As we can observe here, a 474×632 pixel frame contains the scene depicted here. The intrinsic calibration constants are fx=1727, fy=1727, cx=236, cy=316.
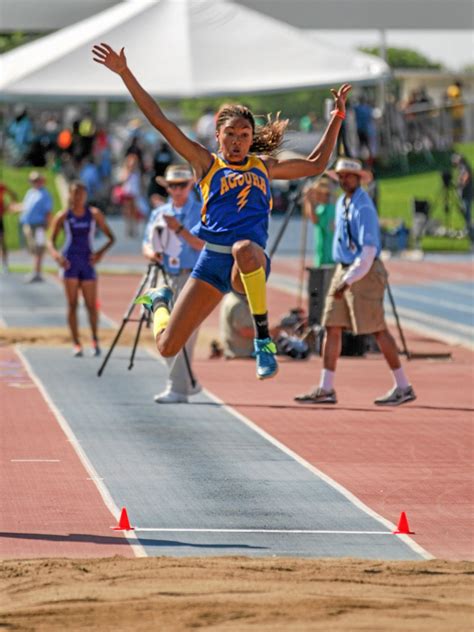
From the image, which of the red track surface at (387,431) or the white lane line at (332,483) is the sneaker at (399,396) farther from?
the white lane line at (332,483)

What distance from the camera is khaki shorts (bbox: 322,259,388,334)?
15.5 meters

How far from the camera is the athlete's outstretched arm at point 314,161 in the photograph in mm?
10531

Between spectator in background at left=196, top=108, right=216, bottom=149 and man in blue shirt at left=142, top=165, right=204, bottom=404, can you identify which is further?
spectator in background at left=196, top=108, right=216, bottom=149

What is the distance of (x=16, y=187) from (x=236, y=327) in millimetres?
33472

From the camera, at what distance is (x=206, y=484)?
38.4ft

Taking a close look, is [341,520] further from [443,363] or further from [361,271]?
[443,363]

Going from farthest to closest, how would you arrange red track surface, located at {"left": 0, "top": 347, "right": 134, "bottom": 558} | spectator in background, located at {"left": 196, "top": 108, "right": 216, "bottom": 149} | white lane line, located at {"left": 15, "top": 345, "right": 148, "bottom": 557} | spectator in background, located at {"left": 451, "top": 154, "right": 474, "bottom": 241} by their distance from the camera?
spectator in background, located at {"left": 196, "top": 108, "right": 216, "bottom": 149} < spectator in background, located at {"left": 451, "top": 154, "right": 474, "bottom": 241} < white lane line, located at {"left": 15, "top": 345, "right": 148, "bottom": 557} < red track surface, located at {"left": 0, "top": 347, "right": 134, "bottom": 558}

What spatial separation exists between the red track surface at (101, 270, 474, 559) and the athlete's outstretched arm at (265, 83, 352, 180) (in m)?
2.15

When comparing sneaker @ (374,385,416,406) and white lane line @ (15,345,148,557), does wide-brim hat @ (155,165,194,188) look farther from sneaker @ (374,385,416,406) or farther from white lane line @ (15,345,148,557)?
sneaker @ (374,385,416,406)

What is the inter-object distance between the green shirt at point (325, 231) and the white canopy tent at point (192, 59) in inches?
356

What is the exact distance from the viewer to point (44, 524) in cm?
1005

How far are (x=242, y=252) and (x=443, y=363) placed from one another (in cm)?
1096

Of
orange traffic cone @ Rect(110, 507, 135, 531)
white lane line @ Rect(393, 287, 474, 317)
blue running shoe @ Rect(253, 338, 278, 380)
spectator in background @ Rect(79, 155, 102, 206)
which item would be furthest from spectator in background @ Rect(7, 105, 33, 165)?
orange traffic cone @ Rect(110, 507, 135, 531)

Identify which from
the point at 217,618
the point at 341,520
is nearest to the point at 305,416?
the point at 341,520
